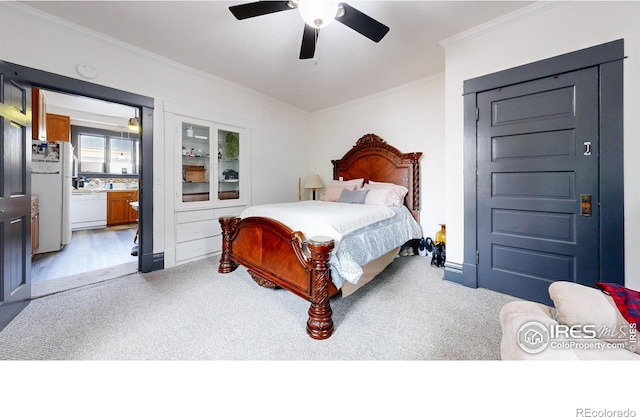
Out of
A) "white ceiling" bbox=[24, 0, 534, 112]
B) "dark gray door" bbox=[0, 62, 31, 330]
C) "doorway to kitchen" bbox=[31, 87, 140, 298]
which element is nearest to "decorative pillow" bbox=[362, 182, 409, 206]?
"white ceiling" bbox=[24, 0, 534, 112]

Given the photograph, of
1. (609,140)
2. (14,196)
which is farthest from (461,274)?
(14,196)

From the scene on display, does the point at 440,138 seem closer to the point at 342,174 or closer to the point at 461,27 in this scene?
the point at 461,27

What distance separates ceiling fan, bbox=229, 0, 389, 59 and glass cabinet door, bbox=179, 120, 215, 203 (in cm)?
203

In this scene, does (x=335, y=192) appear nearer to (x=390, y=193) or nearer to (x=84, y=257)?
(x=390, y=193)

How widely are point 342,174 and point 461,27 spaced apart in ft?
8.52

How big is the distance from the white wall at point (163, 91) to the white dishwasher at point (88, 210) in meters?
4.51

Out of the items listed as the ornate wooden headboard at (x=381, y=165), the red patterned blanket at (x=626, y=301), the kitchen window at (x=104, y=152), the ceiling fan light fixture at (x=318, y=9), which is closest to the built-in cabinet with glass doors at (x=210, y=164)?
the ornate wooden headboard at (x=381, y=165)

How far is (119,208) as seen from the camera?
6.27 metres

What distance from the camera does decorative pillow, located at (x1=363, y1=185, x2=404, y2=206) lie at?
3385 mm

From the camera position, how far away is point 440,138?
134 inches

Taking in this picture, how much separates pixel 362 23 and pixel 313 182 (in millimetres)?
3013

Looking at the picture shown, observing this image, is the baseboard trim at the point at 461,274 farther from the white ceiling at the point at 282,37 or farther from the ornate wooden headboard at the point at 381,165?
the white ceiling at the point at 282,37

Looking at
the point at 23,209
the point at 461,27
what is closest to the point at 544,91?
the point at 461,27
